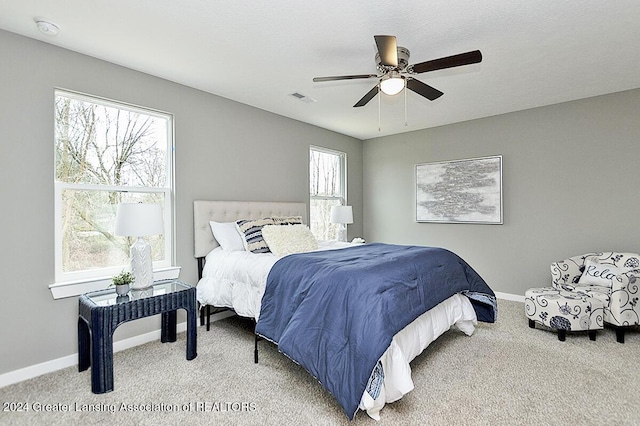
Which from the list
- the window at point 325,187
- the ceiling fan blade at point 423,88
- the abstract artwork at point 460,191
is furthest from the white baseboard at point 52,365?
the abstract artwork at point 460,191

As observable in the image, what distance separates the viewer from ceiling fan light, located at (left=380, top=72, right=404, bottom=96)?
246cm

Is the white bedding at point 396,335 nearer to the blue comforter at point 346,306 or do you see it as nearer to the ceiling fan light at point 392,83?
the blue comforter at point 346,306

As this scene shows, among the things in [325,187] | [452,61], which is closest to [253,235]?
[325,187]

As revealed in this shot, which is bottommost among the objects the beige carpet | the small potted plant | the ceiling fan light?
the beige carpet

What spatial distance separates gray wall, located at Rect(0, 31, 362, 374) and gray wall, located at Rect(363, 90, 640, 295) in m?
3.55

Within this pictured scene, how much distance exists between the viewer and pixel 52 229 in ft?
8.66

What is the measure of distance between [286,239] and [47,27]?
2532 mm

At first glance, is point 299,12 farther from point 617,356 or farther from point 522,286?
point 522,286

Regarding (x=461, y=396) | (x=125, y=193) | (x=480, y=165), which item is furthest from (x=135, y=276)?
(x=480, y=165)

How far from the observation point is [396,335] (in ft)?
7.19

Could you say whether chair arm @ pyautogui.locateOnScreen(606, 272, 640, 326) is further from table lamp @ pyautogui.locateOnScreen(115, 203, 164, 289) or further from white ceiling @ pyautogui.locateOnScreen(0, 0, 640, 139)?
table lamp @ pyautogui.locateOnScreen(115, 203, 164, 289)

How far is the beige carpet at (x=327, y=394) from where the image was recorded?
199cm

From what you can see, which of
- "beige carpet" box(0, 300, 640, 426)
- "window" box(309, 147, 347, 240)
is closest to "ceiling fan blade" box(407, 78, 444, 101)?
"beige carpet" box(0, 300, 640, 426)

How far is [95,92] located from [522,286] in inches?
215
